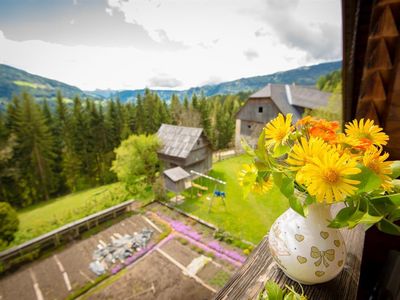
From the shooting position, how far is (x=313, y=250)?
580 mm

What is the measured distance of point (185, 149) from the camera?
10945 millimetres

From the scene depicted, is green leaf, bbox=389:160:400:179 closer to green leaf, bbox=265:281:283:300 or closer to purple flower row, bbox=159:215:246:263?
green leaf, bbox=265:281:283:300

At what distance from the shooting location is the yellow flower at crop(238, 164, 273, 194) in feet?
1.82

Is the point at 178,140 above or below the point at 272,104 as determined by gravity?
below

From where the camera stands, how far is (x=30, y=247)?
20.8ft

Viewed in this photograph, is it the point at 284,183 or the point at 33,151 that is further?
the point at 33,151

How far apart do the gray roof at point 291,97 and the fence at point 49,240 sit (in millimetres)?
12978

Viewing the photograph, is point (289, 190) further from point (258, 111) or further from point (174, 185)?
point (258, 111)

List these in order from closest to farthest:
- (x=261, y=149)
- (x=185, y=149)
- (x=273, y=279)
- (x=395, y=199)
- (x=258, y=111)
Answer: (x=395, y=199)
(x=261, y=149)
(x=273, y=279)
(x=185, y=149)
(x=258, y=111)

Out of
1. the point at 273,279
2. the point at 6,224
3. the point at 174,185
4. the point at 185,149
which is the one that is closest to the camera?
the point at 273,279

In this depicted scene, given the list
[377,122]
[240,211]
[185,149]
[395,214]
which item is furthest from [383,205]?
[185,149]

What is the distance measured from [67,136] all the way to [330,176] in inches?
812

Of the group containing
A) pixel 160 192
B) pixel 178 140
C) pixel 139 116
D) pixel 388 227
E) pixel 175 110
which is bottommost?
pixel 160 192

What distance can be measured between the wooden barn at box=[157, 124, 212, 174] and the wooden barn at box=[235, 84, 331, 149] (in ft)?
14.3
